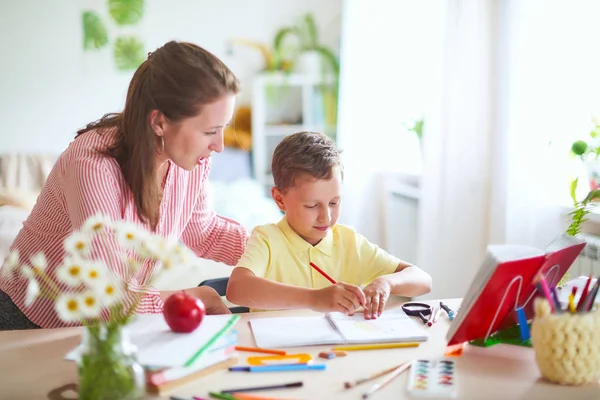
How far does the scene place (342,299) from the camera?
47.3 inches

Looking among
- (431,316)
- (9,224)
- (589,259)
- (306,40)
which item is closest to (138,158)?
(431,316)

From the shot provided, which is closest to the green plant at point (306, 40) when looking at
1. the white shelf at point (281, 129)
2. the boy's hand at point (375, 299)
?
the white shelf at point (281, 129)

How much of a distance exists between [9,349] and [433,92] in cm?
232

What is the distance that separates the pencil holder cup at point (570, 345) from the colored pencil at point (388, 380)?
20 centimetres

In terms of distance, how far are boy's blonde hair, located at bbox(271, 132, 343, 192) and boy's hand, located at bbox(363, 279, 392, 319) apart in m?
0.29

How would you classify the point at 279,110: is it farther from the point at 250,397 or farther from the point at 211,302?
the point at 250,397

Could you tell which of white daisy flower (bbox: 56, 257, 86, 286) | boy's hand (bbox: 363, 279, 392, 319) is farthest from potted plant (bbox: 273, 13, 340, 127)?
white daisy flower (bbox: 56, 257, 86, 286)

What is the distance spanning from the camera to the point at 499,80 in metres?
2.67

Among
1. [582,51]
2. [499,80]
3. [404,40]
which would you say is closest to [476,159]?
[499,80]

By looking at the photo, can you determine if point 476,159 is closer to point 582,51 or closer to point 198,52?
point 582,51

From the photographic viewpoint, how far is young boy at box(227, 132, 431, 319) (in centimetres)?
137

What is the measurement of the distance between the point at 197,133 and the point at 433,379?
70cm

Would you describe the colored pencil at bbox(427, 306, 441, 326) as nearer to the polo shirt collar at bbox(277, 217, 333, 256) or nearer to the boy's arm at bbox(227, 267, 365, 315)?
the boy's arm at bbox(227, 267, 365, 315)

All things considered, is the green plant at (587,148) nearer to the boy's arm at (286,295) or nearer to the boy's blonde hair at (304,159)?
the boy's blonde hair at (304,159)
